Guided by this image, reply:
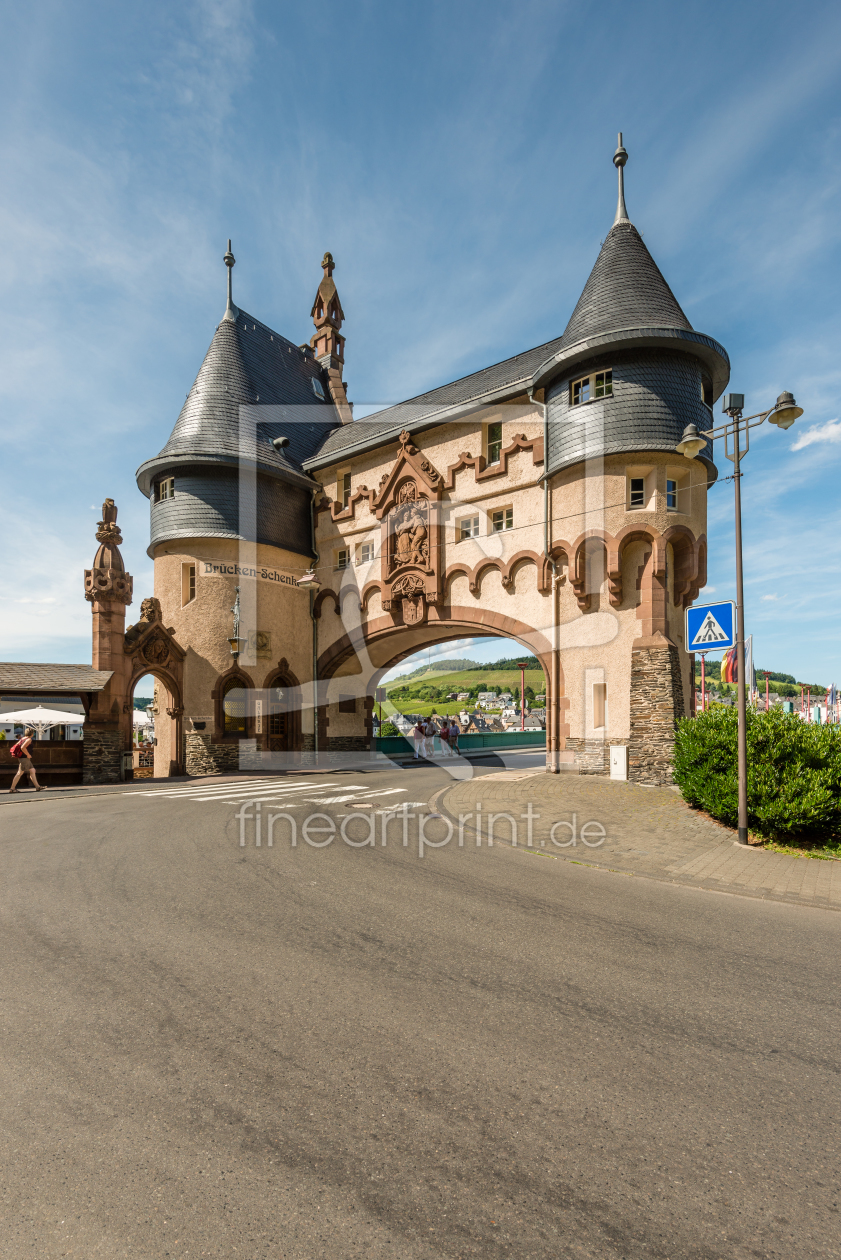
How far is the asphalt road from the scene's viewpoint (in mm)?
2514

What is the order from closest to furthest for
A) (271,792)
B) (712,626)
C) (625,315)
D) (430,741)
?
1. (712,626)
2. (271,792)
3. (625,315)
4. (430,741)

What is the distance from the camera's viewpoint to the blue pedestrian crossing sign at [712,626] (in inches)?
433

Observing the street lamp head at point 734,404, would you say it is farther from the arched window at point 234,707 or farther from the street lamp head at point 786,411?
the arched window at point 234,707

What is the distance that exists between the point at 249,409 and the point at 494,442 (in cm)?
1211

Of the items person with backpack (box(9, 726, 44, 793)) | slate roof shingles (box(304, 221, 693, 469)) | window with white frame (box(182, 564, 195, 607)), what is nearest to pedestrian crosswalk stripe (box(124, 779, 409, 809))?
person with backpack (box(9, 726, 44, 793))

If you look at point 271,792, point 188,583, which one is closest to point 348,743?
point 188,583

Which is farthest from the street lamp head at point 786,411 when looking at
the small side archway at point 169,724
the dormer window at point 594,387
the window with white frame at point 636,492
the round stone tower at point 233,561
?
the small side archway at point 169,724

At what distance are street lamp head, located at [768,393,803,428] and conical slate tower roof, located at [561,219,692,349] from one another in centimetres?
1093

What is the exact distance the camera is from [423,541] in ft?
84.8

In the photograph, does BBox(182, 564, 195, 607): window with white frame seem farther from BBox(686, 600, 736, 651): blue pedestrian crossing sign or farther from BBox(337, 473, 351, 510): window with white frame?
BBox(686, 600, 736, 651): blue pedestrian crossing sign

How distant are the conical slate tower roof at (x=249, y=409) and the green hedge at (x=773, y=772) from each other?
2174 cm

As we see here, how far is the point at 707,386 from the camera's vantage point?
21234mm

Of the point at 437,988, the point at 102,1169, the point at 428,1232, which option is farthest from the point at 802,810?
the point at 102,1169

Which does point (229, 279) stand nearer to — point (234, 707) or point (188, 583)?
point (188, 583)
